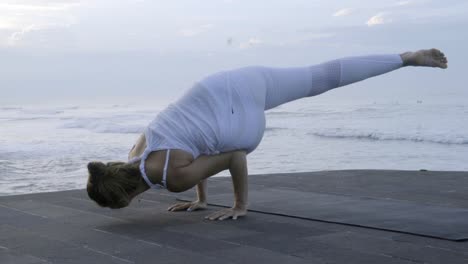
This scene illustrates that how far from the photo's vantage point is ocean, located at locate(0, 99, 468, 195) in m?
9.01

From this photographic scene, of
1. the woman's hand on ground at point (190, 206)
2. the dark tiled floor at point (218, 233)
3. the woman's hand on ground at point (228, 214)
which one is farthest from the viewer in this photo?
the woman's hand on ground at point (190, 206)

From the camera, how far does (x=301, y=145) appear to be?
44.8ft

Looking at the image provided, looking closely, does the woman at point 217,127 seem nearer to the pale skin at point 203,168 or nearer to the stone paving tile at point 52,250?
the pale skin at point 203,168

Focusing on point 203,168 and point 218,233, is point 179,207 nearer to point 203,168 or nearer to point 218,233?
point 203,168

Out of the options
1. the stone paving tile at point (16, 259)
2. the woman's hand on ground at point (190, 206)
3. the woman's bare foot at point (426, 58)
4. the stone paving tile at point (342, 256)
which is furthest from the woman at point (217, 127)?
the stone paving tile at point (342, 256)

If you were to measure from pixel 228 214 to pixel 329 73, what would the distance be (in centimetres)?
104

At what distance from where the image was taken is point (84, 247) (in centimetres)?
351

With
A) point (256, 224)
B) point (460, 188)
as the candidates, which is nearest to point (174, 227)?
point (256, 224)

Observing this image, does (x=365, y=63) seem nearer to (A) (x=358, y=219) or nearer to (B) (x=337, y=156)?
(A) (x=358, y=219)

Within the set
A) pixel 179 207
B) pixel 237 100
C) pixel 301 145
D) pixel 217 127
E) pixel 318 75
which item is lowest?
pixel 301 145

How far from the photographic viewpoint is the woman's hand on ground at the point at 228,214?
4.21 metres

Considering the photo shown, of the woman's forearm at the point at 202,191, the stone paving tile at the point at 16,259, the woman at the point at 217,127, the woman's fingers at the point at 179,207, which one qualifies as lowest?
the woman's fingers at the point at 179,207

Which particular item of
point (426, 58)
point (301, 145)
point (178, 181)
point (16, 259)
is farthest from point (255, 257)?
point (301, 145)

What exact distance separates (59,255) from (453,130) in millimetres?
14011
